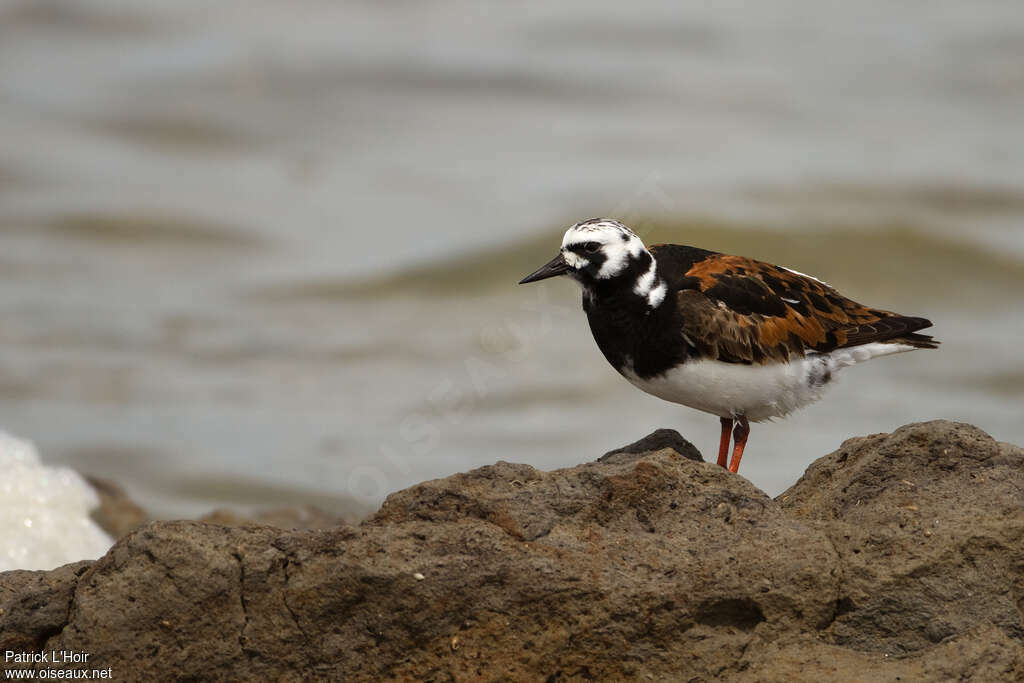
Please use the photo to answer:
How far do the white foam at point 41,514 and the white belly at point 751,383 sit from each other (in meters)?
3.20

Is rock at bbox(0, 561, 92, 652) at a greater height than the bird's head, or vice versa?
the bird's head

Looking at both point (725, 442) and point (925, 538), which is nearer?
point (925, 538)

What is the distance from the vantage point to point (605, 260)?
574cm

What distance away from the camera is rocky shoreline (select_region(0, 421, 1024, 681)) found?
13.4 feet

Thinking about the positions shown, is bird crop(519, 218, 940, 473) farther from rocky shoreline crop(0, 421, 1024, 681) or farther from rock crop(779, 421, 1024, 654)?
rocky shoreline crop(0, 421, 1024, 681)

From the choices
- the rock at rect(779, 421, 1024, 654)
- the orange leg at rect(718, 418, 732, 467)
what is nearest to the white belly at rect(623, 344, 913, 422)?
the orange leg at rect(718, 418, 732, 467)

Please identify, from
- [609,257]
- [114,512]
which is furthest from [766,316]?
[114,512]

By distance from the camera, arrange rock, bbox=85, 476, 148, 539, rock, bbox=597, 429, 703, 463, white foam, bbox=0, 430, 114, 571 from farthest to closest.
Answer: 1. rock, bbox=85, 476, 148, 539
2. white foam, bbox=0, 430, 114, 571
3. rock, bbox=597, 429, 703, 463

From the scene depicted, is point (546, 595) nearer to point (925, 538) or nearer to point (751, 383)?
point (925, 538)

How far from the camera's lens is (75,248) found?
18109mm

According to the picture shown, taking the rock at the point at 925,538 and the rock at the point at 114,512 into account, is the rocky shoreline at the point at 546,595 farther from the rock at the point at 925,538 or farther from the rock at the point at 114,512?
the rock at the point at 114,512

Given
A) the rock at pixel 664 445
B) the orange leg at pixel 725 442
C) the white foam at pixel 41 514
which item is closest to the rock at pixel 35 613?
the rock at pixel 664 445

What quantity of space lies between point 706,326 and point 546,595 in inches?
77.8

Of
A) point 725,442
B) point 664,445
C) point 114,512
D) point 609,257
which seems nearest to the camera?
point 664,445
